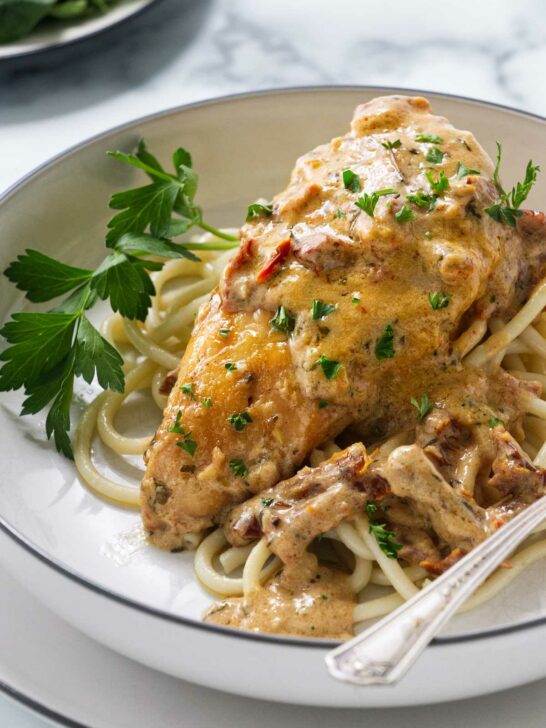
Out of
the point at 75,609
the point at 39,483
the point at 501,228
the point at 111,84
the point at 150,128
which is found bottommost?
the point at 75,609

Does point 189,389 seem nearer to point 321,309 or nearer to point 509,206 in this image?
point 321,309

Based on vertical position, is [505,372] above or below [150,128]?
below

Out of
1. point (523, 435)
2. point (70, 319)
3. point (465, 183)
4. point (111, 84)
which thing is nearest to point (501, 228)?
point (465, 183)

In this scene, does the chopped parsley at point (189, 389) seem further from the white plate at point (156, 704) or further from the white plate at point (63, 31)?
the white plate at point (63, 31)

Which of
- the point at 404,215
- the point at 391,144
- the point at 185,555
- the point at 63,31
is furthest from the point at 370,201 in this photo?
the point at 63,31

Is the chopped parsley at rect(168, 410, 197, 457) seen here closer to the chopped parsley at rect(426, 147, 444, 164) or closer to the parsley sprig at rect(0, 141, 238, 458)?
the parsley sprig at rect(0, 141, 238, 458)

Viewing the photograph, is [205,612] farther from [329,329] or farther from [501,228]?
[501,228]

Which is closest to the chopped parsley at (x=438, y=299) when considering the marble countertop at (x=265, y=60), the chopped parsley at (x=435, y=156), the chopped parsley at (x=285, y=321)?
the chopped parsley at (x=285, y=321)
